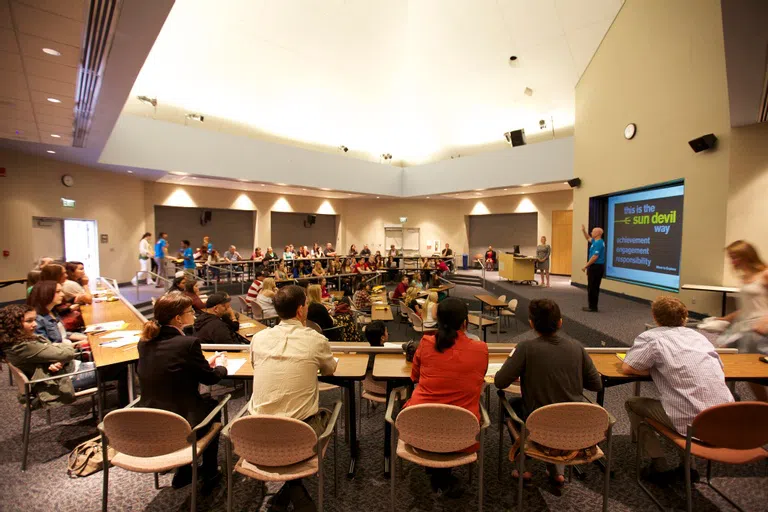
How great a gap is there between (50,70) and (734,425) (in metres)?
6.62

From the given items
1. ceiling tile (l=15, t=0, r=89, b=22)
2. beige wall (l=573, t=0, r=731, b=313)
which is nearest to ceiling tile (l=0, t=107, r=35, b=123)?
ceiling tile (l=15, t=0, r=89, b=22)

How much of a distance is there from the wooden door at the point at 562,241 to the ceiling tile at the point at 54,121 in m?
14.6

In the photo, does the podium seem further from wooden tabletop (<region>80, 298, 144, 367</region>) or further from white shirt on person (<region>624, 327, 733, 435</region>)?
wooden tabletop (<region>80, 298, 144, 367</region>)

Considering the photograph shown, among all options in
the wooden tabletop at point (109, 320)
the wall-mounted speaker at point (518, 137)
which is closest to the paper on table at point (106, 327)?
the wooden tabletop at point (109, 320)

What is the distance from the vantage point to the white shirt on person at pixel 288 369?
202 cm

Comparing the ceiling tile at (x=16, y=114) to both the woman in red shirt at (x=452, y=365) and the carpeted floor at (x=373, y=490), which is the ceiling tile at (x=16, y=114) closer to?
the carpeted floor at (x=373, y=490)

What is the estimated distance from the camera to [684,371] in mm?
2133

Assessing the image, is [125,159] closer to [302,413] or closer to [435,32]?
[435,32]

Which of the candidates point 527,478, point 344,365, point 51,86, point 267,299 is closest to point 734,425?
point 527,478

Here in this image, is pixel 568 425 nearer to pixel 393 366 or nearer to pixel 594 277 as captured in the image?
pixel 393 366

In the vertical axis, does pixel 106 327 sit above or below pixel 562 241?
below

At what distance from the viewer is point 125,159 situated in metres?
8.56

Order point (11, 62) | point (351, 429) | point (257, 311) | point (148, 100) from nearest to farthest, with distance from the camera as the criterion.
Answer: point (351, 429) < point (11, 62) < point (257, 311) < point (148, 100)

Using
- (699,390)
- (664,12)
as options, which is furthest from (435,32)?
(699,390)
